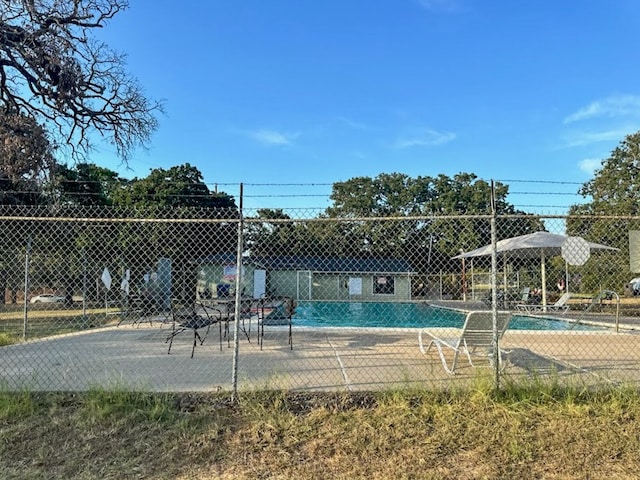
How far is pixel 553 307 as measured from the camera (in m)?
15.3

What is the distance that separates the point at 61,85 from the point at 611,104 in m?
16.2

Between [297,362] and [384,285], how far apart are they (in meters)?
26.6

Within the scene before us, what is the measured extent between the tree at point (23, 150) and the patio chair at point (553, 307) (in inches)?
623

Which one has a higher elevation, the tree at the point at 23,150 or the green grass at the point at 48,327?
the tree at the point at 23,150

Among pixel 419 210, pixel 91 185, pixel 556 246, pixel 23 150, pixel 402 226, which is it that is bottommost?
pixel 556 246

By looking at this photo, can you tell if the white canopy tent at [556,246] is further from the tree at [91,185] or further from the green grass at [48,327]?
the tree at [91,185]

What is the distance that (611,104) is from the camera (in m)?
14.0

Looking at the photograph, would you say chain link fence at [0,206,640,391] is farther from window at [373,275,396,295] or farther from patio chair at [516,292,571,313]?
window at [373,275,396,295]

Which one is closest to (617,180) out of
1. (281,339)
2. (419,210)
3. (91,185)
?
(419,210)

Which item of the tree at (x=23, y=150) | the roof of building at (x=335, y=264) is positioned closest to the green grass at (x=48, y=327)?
the tree at (x=23, y=150)

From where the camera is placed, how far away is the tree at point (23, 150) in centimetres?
1236

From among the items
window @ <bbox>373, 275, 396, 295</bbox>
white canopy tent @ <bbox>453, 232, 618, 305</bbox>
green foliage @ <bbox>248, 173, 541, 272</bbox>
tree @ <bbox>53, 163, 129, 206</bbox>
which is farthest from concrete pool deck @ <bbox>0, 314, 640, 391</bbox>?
window @ <bbox>373, 275, 396, 295</bbox>

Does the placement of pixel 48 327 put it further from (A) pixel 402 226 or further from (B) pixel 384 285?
(A) pixel 402 226

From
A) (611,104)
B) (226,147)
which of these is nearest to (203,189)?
(226,147)
